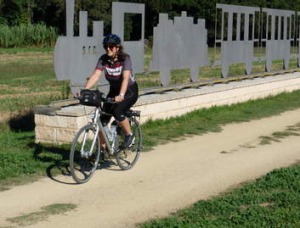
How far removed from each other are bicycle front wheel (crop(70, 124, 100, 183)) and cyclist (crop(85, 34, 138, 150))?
0.22 metres

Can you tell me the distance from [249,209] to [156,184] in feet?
4.88

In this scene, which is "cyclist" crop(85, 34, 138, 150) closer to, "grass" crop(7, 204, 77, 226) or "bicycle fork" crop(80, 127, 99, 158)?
"bicycle fork" crop(80, 127, 99, 158)

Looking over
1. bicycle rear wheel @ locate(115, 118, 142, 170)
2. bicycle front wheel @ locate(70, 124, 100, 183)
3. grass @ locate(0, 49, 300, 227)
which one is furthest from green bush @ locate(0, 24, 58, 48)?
bicycle front wheel @ locate(70, 124, 100, 183)

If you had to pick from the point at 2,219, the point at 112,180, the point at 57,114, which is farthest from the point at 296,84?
the point at 2,219

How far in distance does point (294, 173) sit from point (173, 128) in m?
3.88

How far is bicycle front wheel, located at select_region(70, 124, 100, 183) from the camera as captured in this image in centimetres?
725

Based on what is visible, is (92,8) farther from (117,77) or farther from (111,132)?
(111,132)

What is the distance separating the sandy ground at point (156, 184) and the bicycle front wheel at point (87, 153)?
118 millimetres

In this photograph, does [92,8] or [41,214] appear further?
[92,8]

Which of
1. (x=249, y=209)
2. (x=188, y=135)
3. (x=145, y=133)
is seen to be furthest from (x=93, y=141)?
(x=188, y=135)

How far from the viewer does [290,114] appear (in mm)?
14078

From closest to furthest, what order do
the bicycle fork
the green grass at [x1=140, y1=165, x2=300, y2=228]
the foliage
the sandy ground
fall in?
the green grass at [x1=140, y1=165, x2=300, y2=228] → the sandy ground → the bicycle fork → the foliage

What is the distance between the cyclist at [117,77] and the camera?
24.9ft

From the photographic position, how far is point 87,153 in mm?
7328
